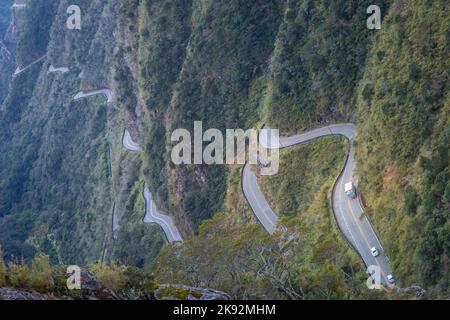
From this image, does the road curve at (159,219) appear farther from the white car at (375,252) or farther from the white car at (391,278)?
the white car at (391,278)

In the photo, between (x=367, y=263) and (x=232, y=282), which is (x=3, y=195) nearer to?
(x=367, y=263)

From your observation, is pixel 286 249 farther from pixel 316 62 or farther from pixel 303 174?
pixel 316 62

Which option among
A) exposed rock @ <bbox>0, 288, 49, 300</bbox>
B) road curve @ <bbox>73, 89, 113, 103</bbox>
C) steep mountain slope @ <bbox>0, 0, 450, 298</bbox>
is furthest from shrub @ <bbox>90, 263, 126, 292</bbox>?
road curve @ <bbox>73, 89, 113, 103</bbox>

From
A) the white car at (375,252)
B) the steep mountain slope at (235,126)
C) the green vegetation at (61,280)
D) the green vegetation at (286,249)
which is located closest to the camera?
the green vegetation at (61,280)

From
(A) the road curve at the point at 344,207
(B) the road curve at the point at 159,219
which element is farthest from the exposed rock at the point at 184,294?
(B) the road curve at the point at 159,219

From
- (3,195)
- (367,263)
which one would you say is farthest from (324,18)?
(3,195)

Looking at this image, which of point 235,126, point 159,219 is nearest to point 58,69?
point 159,219
